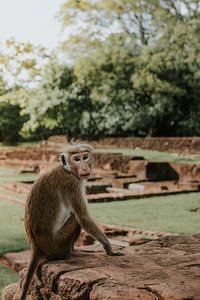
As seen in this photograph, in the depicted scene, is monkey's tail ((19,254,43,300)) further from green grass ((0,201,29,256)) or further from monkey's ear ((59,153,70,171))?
green grass ((0,201,29,256))

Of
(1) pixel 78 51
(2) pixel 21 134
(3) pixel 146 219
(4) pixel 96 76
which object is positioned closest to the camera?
(3) pixel 146 219

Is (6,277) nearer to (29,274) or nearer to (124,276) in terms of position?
(29,274)

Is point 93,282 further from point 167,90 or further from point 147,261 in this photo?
point 167,90

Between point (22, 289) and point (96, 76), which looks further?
point (96, 76)

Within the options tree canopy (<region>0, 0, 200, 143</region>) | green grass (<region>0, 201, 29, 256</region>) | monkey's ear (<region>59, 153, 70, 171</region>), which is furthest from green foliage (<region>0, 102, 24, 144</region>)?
monkey's ear (<region>59, 153, 70, 171</region>)

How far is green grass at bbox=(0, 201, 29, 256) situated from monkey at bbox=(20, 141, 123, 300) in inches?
109

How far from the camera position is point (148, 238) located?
6391 mm

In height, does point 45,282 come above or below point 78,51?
below

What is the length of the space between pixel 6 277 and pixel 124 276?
237 centimetres

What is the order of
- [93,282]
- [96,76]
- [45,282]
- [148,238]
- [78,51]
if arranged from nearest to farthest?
[93,282] → [45,282] → [148,238] → [96,76] → [78,51]

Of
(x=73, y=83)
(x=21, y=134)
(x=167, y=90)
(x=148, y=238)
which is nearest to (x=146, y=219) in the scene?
(x=148, y=238)

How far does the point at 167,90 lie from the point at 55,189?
20.3 metres

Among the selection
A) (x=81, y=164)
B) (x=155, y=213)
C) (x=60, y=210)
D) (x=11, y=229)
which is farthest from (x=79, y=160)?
(x=155, y=213)

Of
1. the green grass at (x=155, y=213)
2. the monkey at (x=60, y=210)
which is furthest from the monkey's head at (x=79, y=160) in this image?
the green grass at (x=155, y=213)
